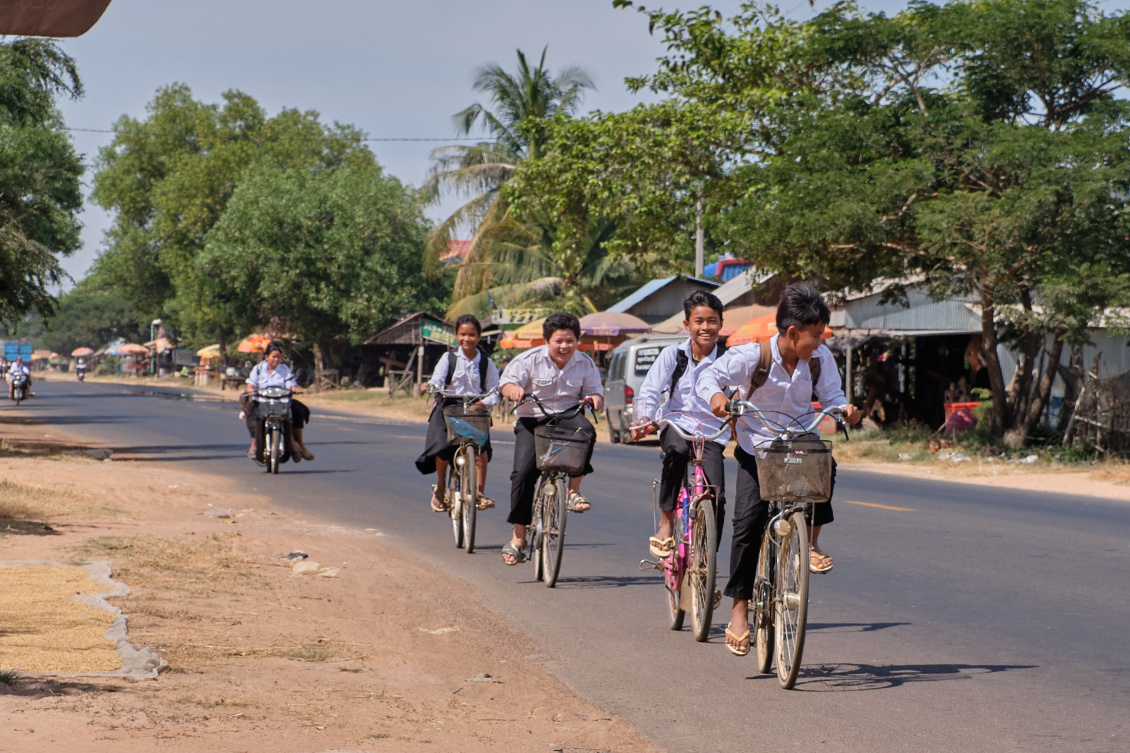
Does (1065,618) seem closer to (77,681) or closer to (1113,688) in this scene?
(1113,688)

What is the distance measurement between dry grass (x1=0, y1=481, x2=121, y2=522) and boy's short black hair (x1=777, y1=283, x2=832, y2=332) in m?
8.04

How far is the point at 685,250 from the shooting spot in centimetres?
3016

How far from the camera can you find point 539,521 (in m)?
9.07

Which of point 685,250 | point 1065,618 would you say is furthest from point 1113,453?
point 1065,618

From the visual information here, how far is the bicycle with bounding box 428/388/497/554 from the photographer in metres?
10.1

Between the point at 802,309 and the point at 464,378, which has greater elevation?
the point at 802,309

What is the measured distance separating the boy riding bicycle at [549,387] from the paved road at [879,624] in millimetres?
678

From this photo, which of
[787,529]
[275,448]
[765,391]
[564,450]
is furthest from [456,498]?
[275,448]

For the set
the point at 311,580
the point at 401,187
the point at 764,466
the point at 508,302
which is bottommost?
the point at 311,580

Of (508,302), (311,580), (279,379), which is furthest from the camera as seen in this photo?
(508,302)

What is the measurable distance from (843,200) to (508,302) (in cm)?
2123

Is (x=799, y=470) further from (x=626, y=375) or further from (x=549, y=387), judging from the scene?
(x=626, y=375)

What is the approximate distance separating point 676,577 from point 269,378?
1137 cm

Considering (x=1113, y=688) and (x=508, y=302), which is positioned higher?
(x=508, y=302)
